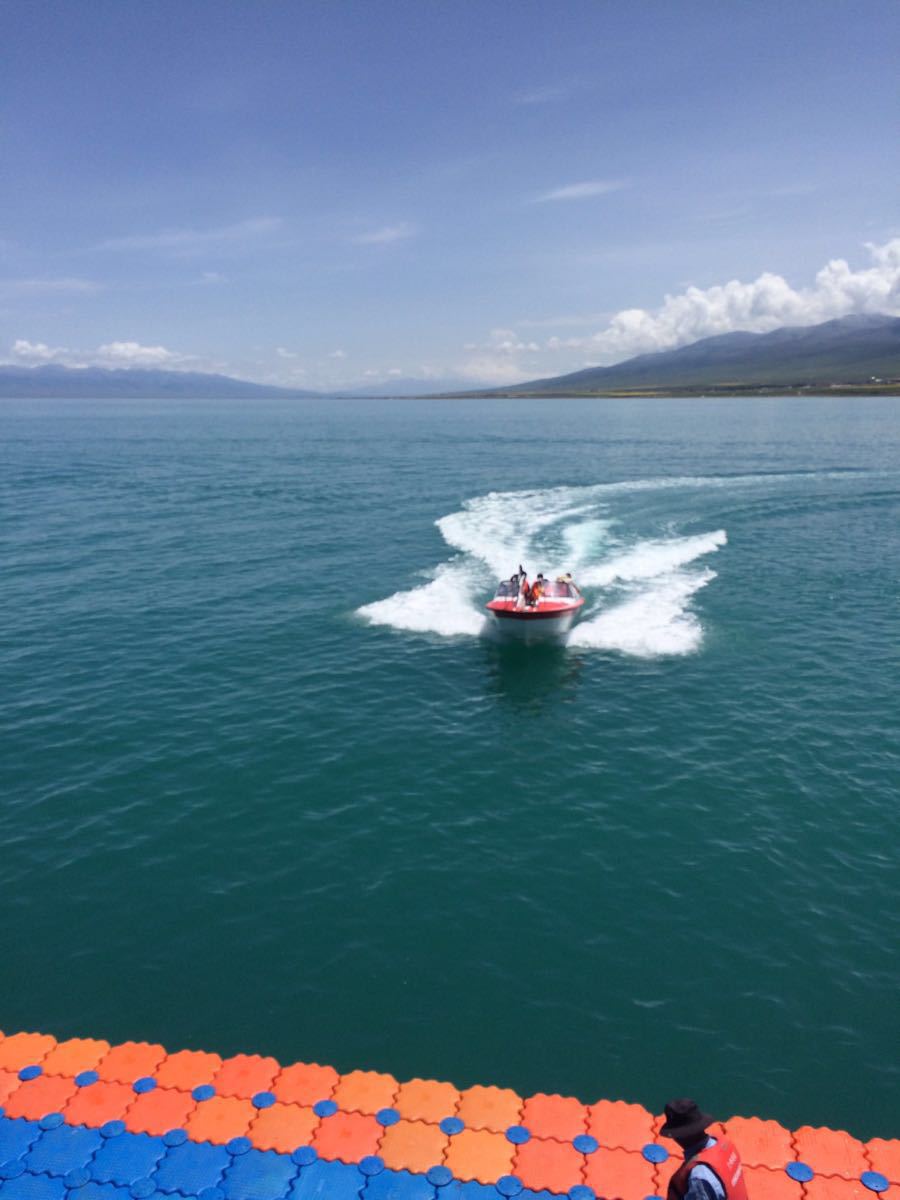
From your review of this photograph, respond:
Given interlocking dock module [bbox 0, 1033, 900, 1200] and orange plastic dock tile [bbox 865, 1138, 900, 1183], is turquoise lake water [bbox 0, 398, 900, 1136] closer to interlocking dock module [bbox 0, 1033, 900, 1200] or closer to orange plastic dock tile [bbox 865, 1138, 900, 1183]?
orange plastic dock tile [bbox 865, 1138, 900, 1183]

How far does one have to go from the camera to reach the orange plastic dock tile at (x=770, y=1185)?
12.1 m

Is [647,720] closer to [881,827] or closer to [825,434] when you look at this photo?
[881,827]

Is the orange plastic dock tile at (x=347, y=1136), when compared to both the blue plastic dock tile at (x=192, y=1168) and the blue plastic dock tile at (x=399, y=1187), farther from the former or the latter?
the blue plastic dock tile at (x=192, y=1168)

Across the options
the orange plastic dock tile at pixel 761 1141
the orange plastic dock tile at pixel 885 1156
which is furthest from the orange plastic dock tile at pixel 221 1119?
the orange plastic dock tile at pixel 885 1156

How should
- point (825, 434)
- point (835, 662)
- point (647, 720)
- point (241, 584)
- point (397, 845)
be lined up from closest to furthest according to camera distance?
point (397, 845)
point (647, 720)
point (835, 662)
point (241, 584)
point (825, 434)

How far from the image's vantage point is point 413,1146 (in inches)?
514

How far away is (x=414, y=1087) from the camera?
14.3 meters

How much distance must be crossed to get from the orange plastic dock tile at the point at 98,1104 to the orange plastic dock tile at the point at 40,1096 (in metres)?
0.22

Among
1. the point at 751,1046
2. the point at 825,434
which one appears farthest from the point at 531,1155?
the point at 825,434

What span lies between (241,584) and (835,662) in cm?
3152

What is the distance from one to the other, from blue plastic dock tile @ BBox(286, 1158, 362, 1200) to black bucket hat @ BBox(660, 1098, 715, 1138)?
696 centimetres

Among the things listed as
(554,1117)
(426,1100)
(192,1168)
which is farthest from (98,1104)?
(554,1117)

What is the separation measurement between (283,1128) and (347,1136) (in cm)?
115

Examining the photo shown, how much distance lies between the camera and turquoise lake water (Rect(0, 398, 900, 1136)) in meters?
16.1
